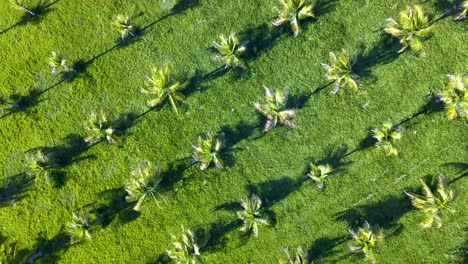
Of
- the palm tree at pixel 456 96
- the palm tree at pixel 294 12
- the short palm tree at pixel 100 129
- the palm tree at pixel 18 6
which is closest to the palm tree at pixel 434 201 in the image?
the palm tree at pixel 456 96

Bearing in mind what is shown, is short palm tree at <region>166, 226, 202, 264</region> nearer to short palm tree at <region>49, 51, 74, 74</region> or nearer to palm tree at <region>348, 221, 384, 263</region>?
palm tree at <region>348, 221, 384, 263</region>

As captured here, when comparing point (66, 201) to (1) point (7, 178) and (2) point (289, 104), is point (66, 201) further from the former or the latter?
(2) point (289, 104)

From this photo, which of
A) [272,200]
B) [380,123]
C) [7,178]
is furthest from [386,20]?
[7,178]

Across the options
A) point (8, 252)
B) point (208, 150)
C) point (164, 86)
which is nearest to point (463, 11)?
point (208, 150)

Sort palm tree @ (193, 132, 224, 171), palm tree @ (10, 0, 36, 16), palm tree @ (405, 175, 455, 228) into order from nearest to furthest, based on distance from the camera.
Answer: palm tree @ (405, 175, 455, 228), palm tree @ (193, 132, 224, 171), palm tree @ (10, 0, 36, 16)

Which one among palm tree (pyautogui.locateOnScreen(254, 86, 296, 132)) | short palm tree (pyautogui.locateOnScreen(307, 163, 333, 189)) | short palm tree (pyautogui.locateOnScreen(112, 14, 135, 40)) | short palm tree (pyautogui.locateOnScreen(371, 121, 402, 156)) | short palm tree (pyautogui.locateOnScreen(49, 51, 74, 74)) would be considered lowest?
short palm tree (pyautogui.locateOnScreen(307, 163, 333, 189))

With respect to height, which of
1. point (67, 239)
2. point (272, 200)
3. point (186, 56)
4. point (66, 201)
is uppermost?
point (186, 56)

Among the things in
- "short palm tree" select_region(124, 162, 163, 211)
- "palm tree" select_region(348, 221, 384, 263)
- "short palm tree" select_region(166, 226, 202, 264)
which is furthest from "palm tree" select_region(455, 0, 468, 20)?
"short palm tree" select_region(166, 226, 202, 264)
